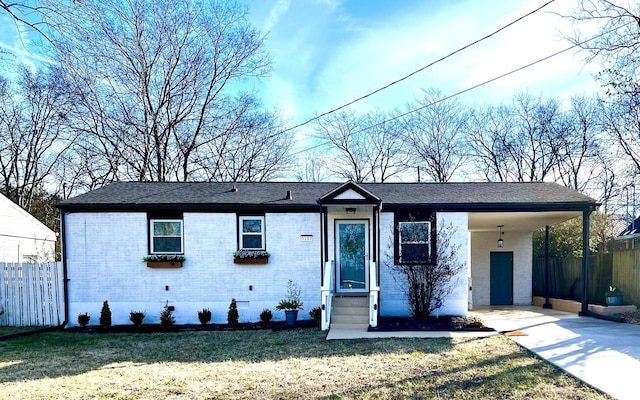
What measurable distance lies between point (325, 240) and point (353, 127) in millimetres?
17910

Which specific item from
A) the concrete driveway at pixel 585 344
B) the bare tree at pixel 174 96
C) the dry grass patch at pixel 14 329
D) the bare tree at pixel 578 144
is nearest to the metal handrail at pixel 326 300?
the concrete driveway at pixel 585 344

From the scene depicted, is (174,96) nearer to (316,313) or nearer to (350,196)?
(350,196)

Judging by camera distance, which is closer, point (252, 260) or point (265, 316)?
point (265, 316)

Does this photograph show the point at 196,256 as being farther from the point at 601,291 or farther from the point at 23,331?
the point at 601,291

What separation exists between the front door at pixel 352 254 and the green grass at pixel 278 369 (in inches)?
104

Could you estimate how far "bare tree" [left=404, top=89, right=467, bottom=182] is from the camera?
26.8 metres

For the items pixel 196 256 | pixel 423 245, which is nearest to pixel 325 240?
pixel 423 245

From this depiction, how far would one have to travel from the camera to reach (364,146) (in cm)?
2759

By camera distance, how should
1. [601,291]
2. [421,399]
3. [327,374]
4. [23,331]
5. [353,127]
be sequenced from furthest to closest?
[353,127]
[601,291]
[23,331]
[327,374]
[421,399]

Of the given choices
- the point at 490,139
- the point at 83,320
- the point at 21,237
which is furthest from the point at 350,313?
the point at 490,139

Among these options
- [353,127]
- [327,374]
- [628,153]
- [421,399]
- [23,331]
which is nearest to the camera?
[421,399]

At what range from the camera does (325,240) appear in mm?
10930

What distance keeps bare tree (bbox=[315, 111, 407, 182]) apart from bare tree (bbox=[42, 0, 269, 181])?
20.7ft

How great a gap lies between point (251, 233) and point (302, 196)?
181cm
